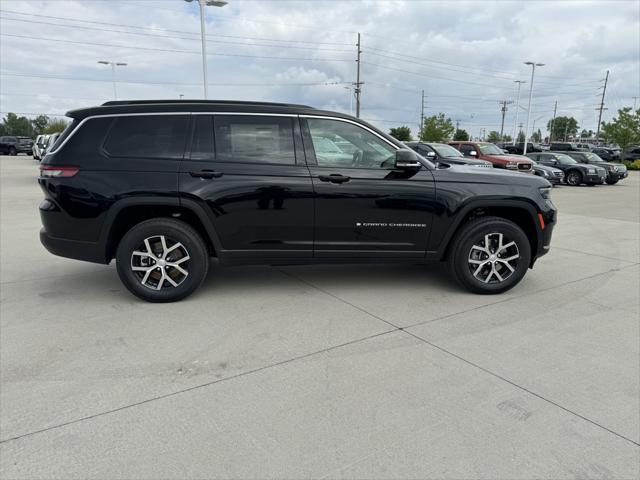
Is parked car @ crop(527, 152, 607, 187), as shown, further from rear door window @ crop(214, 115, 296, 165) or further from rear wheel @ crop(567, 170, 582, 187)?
rear door window @ crop(214, 115, 296, 165)

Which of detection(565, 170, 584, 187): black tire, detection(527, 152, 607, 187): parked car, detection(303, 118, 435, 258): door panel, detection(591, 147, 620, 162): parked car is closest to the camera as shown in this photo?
detection(303, 118, 435, 258): door panel

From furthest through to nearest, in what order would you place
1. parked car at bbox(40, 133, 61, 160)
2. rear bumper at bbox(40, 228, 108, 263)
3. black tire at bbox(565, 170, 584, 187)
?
black tire at bbox(565, 170, 584, 187)
parked car at bbox(40, 133, 61, 160)
rear bumper at bbox(40, 228, 108, 263)

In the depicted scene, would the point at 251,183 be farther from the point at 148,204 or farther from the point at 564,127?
the point at 564,127

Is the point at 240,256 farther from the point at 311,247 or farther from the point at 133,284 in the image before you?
the point at 133,284

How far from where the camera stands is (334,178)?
443 cm

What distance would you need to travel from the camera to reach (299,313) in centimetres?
426

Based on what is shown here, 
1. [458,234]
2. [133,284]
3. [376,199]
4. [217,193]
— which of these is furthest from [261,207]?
[458,234]

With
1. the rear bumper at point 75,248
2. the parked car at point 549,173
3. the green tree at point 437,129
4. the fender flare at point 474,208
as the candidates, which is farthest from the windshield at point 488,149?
the green tree at point 437,129

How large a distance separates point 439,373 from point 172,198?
2.80m

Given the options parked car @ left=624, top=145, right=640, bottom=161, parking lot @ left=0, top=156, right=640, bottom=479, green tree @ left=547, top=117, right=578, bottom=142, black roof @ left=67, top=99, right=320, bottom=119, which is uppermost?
green tree @ left=547, top=117, right=578, bottom=142

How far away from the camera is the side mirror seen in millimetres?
4359

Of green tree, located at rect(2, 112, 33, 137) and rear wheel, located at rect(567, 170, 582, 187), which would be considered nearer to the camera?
rear wheel, located at rect(567, 170, 582, 187)

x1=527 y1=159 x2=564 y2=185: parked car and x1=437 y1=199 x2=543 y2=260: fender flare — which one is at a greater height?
x1=437 y1=199 x2=543 y2=260: fender flare

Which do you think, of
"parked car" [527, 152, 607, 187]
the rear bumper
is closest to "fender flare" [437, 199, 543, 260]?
the rear bumper
